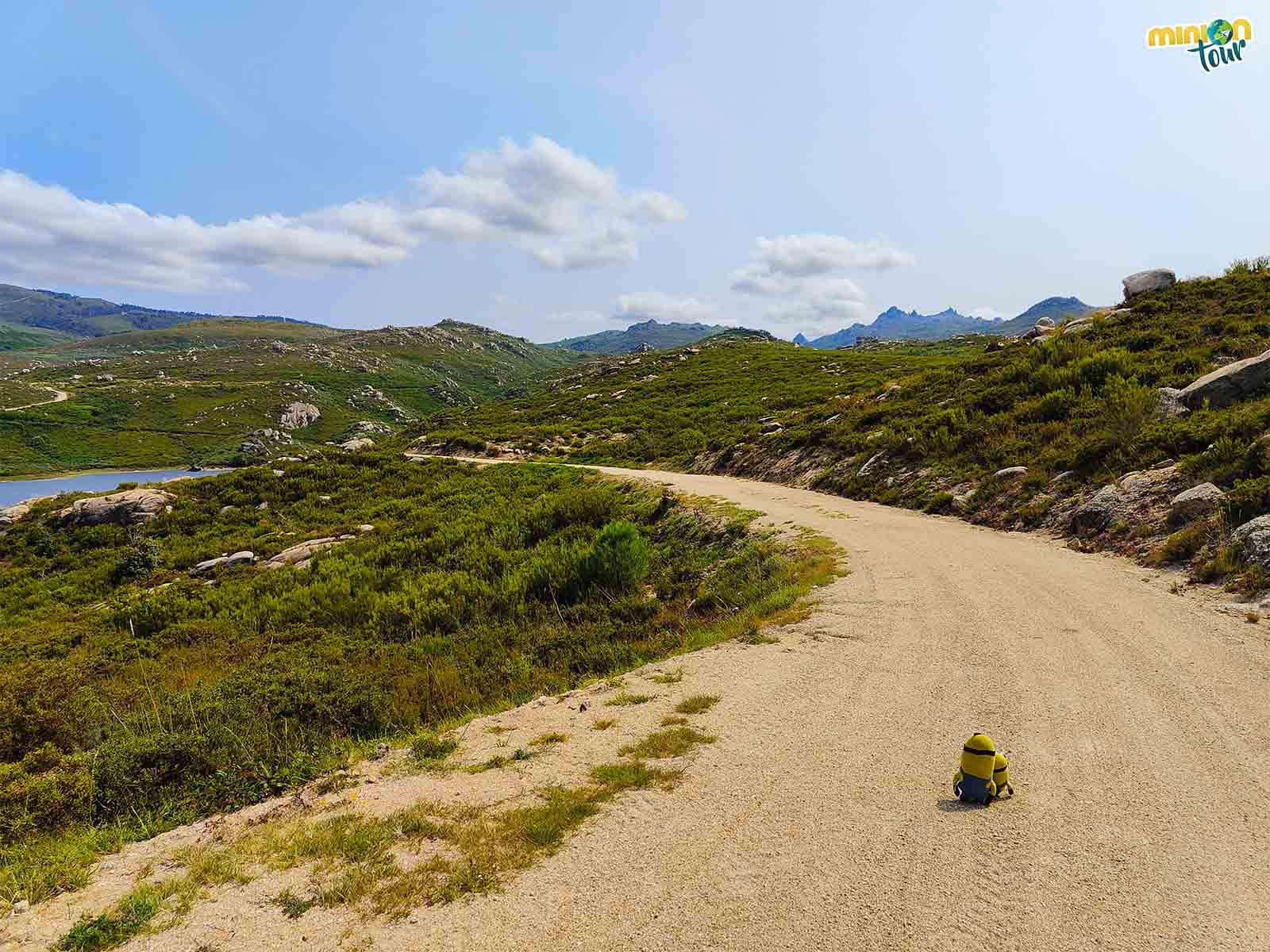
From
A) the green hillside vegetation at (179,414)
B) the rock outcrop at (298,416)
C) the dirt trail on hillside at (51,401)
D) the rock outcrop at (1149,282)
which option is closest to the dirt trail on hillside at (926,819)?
the rock outcrop at (1149,282)

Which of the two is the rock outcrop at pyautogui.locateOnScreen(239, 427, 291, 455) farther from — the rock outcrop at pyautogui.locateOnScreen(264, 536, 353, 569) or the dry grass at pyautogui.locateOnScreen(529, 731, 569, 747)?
the dry grass at pyautogui.locateOnScreen(529, 731, 569, 747)

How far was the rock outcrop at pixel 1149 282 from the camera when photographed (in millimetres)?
33875

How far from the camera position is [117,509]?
108ft

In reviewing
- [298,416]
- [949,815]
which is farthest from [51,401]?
[949,815]

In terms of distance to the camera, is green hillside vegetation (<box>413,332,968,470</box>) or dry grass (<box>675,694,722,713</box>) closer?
dry grass (<box>675,694,722,713</box>)

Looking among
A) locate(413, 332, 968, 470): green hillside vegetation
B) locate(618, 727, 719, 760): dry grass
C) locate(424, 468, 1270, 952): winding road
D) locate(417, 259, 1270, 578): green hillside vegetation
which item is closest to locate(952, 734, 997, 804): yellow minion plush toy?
locate(424, 468, 1270, 952): winding road

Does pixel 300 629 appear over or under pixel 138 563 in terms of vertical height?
over

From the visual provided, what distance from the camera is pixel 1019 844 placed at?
4.80m

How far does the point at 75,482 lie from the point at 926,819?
4644 inches

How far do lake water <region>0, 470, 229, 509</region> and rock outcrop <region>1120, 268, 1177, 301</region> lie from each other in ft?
286

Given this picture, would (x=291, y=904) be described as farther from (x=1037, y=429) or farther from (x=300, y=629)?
(x=1037, y=429)

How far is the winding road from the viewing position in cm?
411

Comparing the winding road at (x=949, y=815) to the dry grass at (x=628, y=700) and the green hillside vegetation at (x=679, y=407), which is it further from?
the green hillside vegetation at (x=679, y=407)

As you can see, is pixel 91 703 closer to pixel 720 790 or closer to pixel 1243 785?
pixel 720 790
